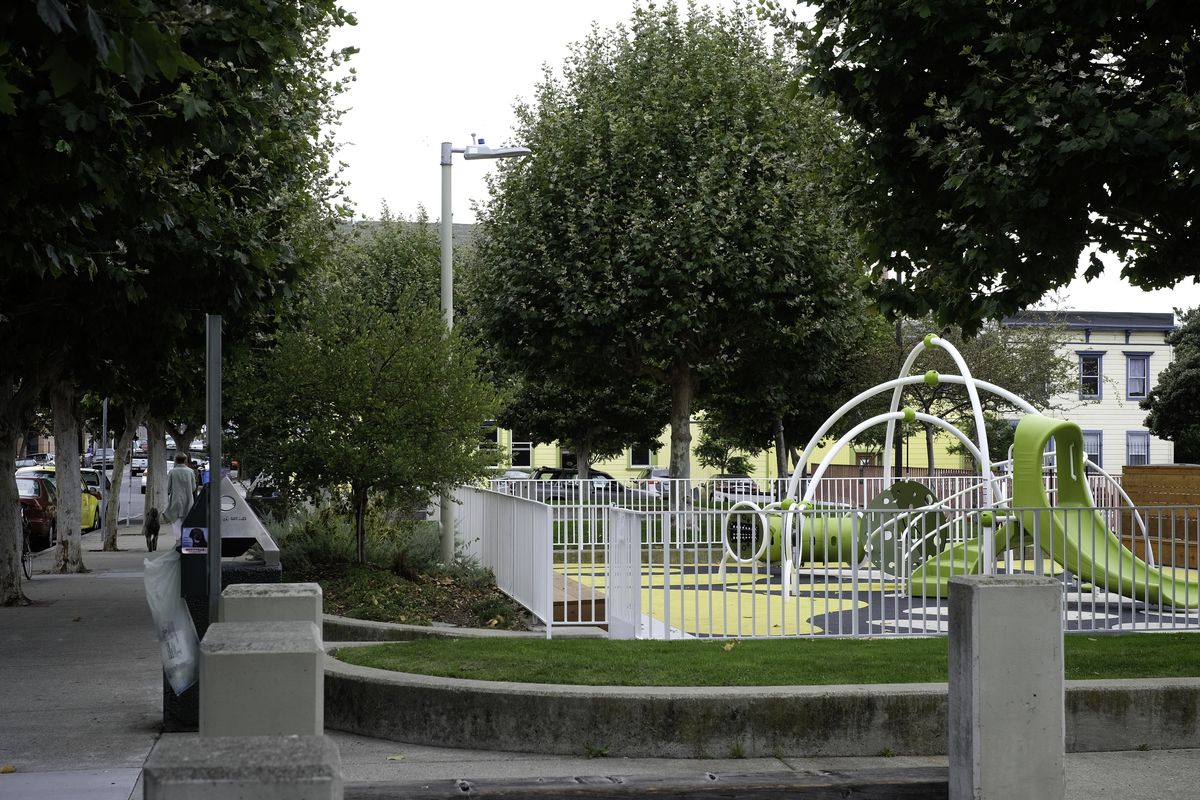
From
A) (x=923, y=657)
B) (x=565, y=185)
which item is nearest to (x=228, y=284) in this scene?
(x=923, y=657)

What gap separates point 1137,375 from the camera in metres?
52.6

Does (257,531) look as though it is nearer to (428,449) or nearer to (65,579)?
(428,449)

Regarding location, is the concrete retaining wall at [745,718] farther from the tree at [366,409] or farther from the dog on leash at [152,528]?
the dog on leash at [152,528]

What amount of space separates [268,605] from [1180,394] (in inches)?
1807

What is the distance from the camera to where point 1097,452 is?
52688 millimetres

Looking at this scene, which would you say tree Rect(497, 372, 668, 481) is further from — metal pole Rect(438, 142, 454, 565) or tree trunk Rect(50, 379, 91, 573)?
metal pole Rect(438, 142, 454, 565)

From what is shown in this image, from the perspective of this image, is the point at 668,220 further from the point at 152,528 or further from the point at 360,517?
the point at 152,528

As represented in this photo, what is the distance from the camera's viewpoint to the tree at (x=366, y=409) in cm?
1340

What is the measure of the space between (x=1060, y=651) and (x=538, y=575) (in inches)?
287

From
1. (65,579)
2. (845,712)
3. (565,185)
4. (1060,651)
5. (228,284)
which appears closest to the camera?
(1060,651)

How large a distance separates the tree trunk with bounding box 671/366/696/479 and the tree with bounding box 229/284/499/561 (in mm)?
11090

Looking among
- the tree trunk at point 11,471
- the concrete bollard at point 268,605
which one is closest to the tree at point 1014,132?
the concrete bollard at point 268,605

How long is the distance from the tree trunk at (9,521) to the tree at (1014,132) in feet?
35.7

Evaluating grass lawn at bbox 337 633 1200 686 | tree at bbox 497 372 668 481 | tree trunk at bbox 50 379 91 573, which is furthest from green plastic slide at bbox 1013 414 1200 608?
tree at bbox 497 372 668 481
